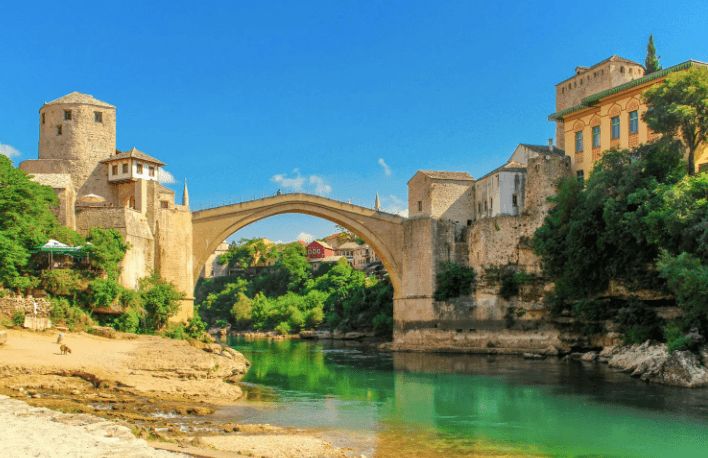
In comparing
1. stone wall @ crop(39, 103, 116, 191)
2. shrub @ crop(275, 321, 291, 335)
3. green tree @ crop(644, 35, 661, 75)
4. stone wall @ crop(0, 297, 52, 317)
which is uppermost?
green tree @ crop(644, 35, 661, 75)

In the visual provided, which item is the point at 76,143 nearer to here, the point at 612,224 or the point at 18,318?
the point at 18,318

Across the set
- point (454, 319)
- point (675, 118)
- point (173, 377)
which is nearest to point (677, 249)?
point (675, 118)

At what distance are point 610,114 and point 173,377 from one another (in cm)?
2322

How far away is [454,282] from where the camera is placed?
113ft

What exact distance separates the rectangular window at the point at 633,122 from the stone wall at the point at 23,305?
80.3ft

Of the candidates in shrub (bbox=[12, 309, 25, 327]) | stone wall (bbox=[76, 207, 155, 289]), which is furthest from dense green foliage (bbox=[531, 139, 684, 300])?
shrub (bbox=[12, 309, 25, 327])

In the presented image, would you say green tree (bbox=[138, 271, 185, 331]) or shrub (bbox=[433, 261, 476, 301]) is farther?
shrub (bbox=[433, 261, 476, 301])

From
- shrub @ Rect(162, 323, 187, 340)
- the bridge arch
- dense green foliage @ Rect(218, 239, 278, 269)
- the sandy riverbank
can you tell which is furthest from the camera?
dense green foliage @ Rect(218, 239, 278, 269)

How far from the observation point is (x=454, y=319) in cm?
3362

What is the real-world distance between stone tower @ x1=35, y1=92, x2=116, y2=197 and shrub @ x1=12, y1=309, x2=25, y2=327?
10.4 metres

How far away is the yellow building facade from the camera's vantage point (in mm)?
28538

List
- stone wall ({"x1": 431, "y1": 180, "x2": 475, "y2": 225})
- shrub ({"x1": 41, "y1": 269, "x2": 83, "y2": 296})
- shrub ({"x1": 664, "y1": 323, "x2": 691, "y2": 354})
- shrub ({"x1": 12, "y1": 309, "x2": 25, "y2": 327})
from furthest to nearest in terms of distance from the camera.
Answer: stone wall ({"x1": 431, "y1": 180, "x2": 475, "y2": 225}) < shrub ({"x1": 41, "y1": 269, "x2": 83, "y2": 296}) < shrub ({"x1": 664, "y1": 323, "x2": 691, "y2": 354}) < shrub ({"x1": 12, "y1": 309, "x2": 25, "y2": 327})

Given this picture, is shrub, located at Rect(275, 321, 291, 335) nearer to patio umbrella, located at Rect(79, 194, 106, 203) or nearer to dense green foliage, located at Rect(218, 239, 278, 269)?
dense green foliage, located at Rect(218, 239, 278, 269)

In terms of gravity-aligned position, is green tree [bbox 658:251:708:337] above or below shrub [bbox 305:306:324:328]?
above
